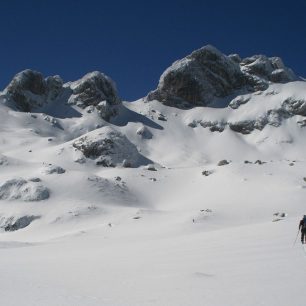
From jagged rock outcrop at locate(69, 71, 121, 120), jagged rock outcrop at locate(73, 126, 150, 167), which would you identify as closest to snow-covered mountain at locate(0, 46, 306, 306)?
jagged rock outcrop at locate(73, 126, 150, 167)

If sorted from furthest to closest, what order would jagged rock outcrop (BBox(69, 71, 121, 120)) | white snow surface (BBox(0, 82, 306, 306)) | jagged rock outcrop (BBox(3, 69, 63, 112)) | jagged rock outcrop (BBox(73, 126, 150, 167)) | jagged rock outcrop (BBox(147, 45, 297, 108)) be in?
jagged rock outcrop (BBox(147, 45, 297, 108)) < jagged rock outcrop (BBox(69, 71, 121, 120)) < jagged rock outcrop (BBox(3, 69, 63, 112)) < jagged rock outcrop (BBox(73, 126, 150, 167)) < white snow surface (BBox(0, 82, 306, 306))

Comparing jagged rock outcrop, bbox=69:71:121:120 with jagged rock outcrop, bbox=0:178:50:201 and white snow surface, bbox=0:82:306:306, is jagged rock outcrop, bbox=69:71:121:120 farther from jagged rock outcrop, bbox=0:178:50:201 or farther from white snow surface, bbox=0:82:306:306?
jagged rock outcrop, bbox=0:178:50:201

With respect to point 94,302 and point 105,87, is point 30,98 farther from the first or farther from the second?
point 94,302

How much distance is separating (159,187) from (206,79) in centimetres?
7476

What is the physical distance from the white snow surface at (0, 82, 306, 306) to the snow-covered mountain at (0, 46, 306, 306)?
0.37ft

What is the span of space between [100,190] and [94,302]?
43232mm

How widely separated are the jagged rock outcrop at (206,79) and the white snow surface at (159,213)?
201 inches

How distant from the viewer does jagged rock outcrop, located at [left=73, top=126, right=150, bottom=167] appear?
6681 cm

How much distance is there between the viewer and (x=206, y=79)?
4953 inches

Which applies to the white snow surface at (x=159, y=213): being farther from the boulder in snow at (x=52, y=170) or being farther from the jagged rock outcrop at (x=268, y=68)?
the jagged rock outcrop at (x=268, y=68)

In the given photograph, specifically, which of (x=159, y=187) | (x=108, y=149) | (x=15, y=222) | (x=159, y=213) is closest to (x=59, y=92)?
(x=108, y=149)

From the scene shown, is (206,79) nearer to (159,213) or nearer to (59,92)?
(59,92)

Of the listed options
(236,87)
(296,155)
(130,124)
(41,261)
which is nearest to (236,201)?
(41,261)

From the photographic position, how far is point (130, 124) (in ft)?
343
